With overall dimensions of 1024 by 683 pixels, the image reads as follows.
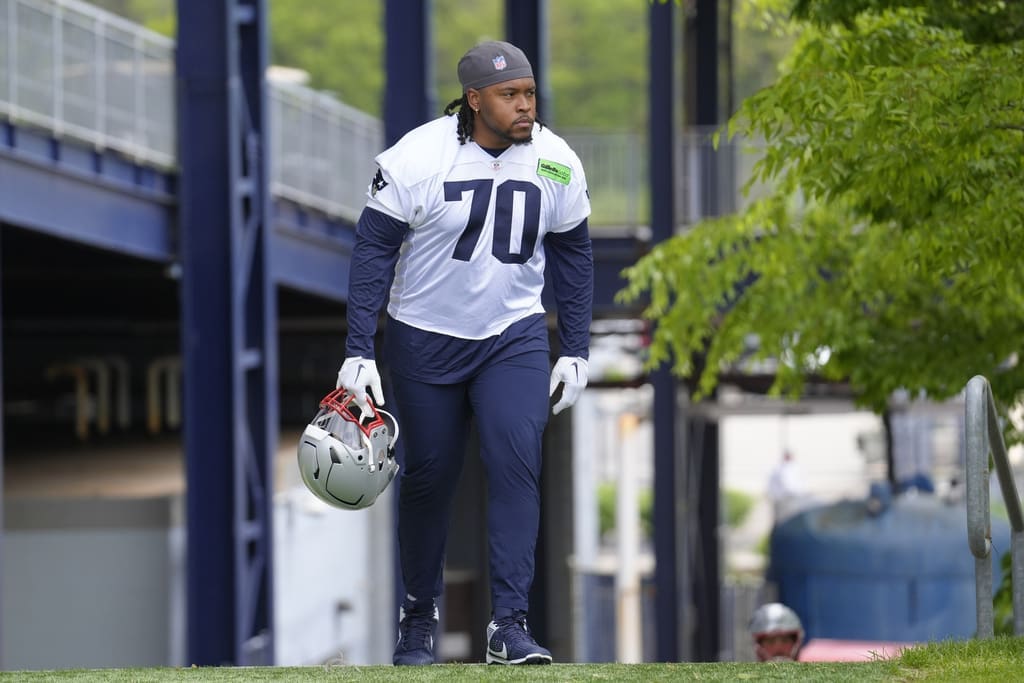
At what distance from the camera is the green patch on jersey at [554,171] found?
17.3 ft

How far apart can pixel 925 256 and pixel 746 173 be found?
10980mm

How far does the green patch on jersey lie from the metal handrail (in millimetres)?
1352

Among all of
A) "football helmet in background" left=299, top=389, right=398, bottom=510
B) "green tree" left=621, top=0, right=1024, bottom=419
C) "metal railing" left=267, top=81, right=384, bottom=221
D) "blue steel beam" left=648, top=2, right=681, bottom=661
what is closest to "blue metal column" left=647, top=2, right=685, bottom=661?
"blue steel beam" left=648, top=2, right=681, bottom=661

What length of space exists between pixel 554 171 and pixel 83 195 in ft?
30.4

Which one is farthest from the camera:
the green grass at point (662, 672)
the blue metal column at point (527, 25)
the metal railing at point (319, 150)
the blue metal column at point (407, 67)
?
the metal railing at point (319, 150)

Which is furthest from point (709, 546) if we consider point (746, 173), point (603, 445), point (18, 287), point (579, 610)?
point (603, 445)

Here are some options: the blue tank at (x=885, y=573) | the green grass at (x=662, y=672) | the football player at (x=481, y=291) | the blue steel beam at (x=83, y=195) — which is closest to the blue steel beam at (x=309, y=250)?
the blue steel beam at (x=83, y=195)

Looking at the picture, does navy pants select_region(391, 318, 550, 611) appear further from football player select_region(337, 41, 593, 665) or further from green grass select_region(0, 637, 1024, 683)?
green grass select_region(0, 637, 1024, 683)

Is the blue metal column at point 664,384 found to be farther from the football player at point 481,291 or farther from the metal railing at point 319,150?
the football player at point 481,291

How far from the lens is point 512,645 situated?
5.15 m

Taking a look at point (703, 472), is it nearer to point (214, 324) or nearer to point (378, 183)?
point (214, 324)

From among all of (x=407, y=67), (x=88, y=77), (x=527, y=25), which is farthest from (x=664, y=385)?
(x=88, y=77)

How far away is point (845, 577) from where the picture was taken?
22094mm

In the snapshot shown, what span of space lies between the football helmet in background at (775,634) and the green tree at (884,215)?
77.8 inches
